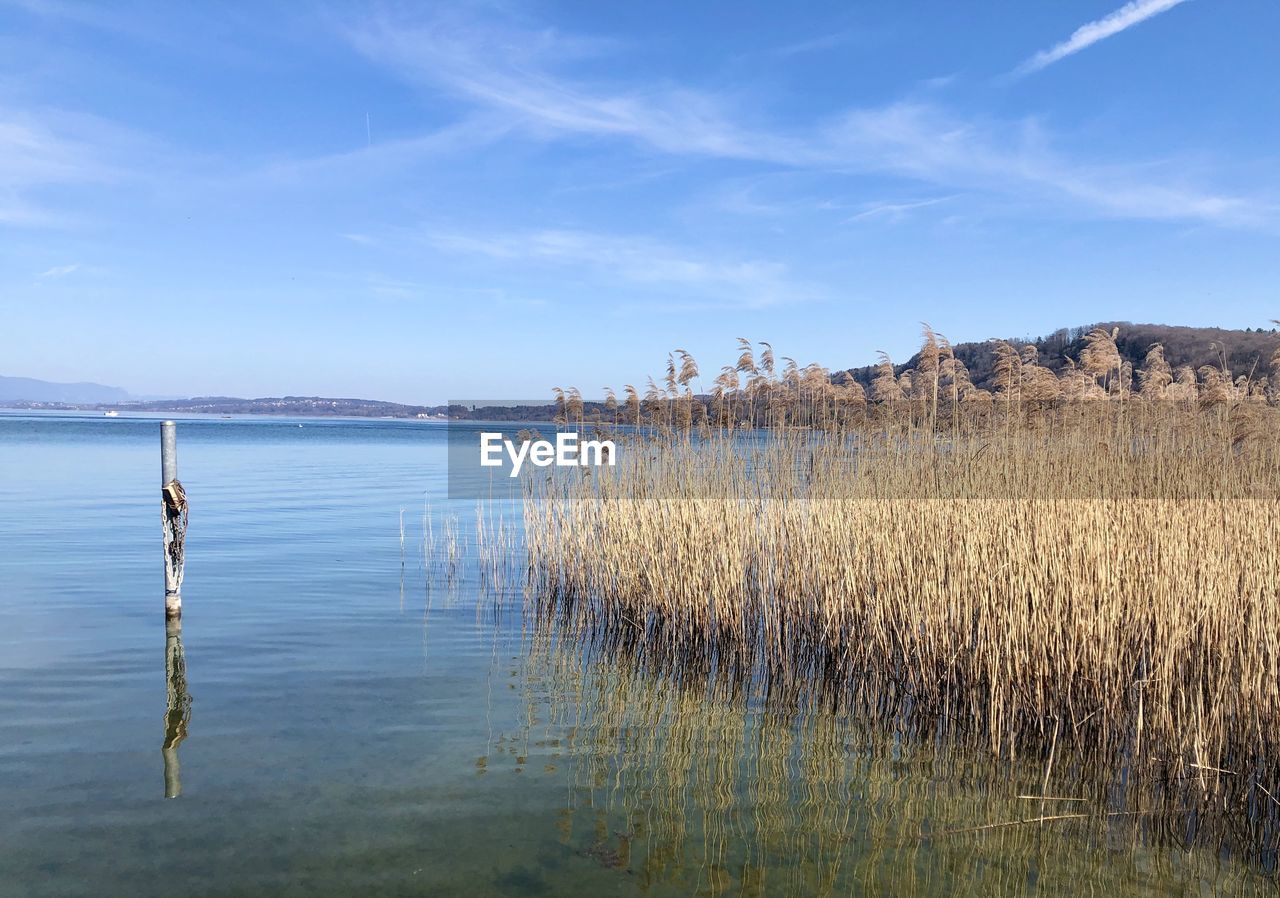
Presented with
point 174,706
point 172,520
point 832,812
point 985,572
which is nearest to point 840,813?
point 832,812

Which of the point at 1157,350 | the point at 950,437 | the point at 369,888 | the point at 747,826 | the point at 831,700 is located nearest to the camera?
the point at 369,888

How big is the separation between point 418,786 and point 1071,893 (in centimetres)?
330

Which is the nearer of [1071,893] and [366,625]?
[1071,893]

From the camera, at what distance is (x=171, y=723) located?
575cm

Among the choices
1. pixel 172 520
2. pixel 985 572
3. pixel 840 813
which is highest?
pixel 172 520

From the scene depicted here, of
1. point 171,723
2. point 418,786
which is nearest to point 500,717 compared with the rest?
point 418,786

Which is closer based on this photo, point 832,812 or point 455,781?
point 832,812

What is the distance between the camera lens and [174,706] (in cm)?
605

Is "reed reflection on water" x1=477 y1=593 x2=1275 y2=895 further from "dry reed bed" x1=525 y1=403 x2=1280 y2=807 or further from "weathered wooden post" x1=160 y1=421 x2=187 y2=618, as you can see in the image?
"weathered wooden post" x1=160 y1=421 x2=187 y2=618

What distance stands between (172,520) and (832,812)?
6068 millimetres

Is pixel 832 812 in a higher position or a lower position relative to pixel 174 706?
lower

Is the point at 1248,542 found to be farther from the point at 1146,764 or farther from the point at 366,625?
the point at 366,625

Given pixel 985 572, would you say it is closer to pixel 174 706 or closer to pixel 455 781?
pixel 455 781

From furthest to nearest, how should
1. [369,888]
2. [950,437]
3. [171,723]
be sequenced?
1. [950,437]
2. [171,723]
3. [369,888]
